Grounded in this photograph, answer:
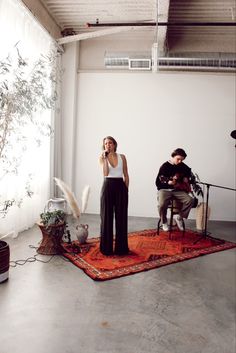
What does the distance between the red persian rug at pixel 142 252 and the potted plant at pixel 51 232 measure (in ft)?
0.55

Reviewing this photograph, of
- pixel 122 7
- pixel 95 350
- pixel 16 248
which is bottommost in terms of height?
pixel 95 350

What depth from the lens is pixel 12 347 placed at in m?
2.23

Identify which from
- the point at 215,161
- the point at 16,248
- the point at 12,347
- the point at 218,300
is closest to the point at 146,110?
the point at 215,161

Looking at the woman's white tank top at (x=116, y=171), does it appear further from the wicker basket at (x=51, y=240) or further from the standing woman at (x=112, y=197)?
the wicker basket at (x=51, y=240)

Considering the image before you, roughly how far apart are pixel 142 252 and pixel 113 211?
713 mm

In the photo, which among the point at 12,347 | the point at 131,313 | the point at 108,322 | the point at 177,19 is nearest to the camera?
the point at 12,347

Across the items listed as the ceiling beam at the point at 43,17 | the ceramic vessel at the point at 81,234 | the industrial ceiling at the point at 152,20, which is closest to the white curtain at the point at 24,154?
the ceiling beam at the point at 43,17

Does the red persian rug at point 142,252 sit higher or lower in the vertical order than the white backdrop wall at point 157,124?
lower

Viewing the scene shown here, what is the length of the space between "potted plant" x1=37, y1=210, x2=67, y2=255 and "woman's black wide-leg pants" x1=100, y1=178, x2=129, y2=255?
534 millimetres

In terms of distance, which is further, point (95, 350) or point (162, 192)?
point (162, 192)

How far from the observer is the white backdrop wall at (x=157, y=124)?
259 inches

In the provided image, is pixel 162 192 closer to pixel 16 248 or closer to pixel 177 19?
pixel 16 248

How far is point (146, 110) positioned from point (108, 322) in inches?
188

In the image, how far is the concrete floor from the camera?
7.64 ft
